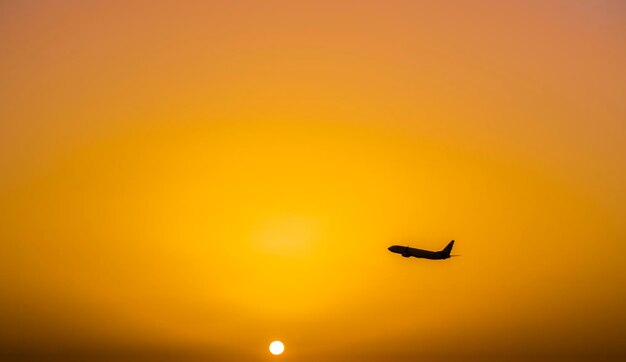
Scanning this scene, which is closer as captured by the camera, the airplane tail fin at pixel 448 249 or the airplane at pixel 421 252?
the airplane at pixel 421 252

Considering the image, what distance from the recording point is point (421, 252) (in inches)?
719

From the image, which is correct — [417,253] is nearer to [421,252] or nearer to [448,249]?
[421,252]

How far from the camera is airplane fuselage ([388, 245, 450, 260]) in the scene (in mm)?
18203

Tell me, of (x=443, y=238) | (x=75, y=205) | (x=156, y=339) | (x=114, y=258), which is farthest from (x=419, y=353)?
(x=75, y=205)

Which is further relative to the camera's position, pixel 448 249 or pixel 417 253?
pixel 448 249

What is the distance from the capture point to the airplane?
18203mm

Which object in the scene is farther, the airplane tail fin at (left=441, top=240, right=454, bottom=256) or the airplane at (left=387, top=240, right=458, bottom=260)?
the airplane tail fin at (left=441, top=240, right=454, bottom=256)

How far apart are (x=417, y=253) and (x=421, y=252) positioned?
12 centimetres

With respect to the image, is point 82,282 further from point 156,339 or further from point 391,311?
point 391,311

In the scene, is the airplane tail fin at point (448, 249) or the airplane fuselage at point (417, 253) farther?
the airplane tail fin at point (448, 249)

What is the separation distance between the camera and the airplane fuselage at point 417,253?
18203mm

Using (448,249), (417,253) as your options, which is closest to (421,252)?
(417,253)

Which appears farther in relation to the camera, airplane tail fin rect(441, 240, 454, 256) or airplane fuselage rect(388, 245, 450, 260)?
airplane tail fin rect(441, 240, 454, 256)

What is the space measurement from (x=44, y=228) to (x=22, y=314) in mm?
4193
